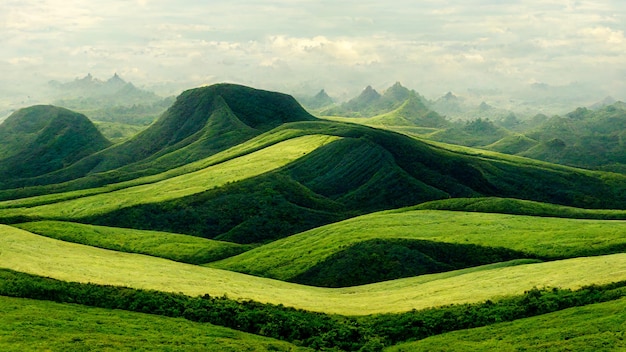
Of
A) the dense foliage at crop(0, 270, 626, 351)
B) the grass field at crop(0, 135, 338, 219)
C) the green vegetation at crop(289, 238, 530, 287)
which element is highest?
the grass field at crop(0, 135, 338, 219)

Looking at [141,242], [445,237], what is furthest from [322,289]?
[141,242]

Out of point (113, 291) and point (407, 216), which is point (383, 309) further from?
point (407, 216)

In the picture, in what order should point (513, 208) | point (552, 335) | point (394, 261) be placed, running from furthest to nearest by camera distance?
1. point (513, 208)
2. point (394, 261)
3. point (552, 335)

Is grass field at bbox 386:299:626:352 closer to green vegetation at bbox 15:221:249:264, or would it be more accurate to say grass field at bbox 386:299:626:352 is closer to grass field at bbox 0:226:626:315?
grass field at bbox 0:226:626:315

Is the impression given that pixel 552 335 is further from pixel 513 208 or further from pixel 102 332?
pixel 513 208

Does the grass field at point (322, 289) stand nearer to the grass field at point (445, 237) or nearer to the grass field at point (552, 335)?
the grass field at point (552, 335)

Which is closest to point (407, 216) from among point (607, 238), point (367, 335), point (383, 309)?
point (607, 238)

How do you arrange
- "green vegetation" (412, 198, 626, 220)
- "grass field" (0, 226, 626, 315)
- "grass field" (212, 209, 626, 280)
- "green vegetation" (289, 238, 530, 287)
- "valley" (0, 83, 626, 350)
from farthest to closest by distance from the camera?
"green vegetation" (412, 198, 626, 220) < "green vegetation" (289, 238, 530, 287) < "grass field" (212, 209, 626, 280) < "grass field" (0, 226, 626, 315) < "valley" (0, 83, 626, 350)

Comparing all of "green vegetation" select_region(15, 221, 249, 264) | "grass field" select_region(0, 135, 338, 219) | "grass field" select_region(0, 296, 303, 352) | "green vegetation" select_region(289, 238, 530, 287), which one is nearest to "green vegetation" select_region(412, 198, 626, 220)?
"green vegetation" select_region(289, 238, 530, 287)
